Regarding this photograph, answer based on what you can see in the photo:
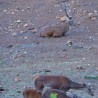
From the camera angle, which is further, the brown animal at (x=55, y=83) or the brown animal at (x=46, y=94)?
the brown animal at (x=55, y=83)

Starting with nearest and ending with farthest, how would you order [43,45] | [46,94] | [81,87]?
[46,94]
[81,87]
[43,45]

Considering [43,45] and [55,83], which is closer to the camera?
[55,83]

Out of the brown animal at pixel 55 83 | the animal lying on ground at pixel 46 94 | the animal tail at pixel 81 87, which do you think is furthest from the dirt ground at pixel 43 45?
the animal lying on ground at pixel 46 94

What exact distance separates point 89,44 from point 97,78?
4.86 metres

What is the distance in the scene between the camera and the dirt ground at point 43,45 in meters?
11.7

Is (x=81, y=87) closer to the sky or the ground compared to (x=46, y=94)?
closer to the ground

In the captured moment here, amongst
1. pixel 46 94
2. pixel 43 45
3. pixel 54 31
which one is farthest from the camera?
pixel 54 31

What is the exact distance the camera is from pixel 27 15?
21.3 metres

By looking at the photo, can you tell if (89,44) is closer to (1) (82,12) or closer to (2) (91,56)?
(2) (91,56)

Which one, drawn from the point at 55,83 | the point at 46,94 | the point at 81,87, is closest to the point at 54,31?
the point at 81,87

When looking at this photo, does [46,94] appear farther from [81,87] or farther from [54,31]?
[54,31]

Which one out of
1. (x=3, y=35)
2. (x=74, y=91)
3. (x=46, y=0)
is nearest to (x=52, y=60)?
(x=74, y=91)

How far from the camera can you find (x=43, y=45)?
16188 mm

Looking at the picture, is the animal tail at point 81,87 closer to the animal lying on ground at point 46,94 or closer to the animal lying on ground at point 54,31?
the animal lying on ground at point 46,94
